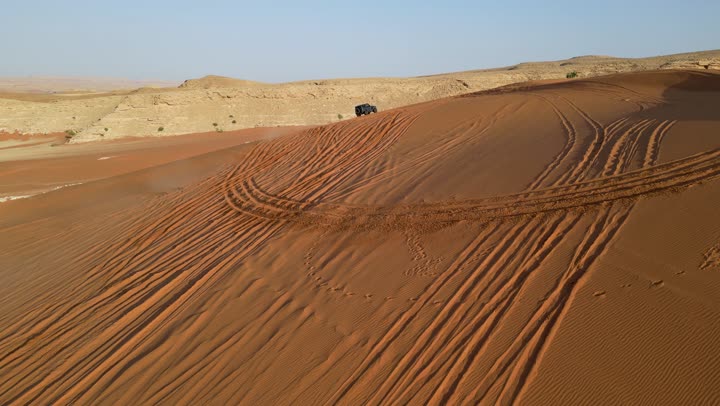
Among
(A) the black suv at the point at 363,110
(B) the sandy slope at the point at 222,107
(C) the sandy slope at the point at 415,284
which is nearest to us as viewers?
(C) the sandy slope at the point at 415,284

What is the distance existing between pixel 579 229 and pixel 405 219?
2.26 meters

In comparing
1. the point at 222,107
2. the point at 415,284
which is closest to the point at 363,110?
the point at 222,107

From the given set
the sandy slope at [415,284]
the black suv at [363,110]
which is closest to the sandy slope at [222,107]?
the black suv at [363,110]

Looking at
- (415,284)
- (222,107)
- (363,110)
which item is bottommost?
(415,284)

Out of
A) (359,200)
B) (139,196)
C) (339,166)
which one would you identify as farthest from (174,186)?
(359,200)

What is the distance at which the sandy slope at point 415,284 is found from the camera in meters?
3.65

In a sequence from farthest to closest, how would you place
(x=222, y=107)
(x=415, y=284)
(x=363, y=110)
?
1. (x=222, y=107)
2. (x=363, y=110)
3. (x=415, y=284)

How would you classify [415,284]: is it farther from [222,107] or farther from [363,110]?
[222,107]

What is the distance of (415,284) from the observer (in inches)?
193

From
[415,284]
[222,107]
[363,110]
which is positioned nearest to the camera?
[415,284]

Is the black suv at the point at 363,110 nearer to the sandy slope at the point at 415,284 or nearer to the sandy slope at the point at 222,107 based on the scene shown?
the sandy slope at the point at 222,107

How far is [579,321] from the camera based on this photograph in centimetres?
387

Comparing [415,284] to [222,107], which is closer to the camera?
[415,284]

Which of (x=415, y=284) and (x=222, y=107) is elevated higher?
(x=222, y=107)
